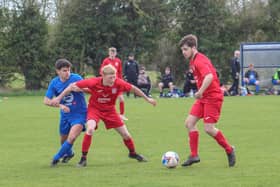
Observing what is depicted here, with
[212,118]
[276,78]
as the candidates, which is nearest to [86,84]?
[212,118]

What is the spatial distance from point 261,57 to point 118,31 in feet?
27.2

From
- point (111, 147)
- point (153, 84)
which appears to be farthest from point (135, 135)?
point (153, 84)

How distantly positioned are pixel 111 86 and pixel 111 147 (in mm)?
2429

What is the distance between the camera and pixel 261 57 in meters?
33.0

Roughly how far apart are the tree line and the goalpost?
12.9ft

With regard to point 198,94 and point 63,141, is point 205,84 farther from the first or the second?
point 63,141

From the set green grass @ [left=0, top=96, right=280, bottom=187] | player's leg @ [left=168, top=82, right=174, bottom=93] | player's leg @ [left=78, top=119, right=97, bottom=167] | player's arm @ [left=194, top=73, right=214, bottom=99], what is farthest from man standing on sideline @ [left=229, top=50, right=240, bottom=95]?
player's arm @ [left=194, top=73, right=214, bottom=99]

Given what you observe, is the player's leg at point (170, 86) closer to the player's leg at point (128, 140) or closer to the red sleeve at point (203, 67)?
the player's leg at point (128, 140)

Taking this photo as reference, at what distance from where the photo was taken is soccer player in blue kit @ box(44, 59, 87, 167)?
959 cm

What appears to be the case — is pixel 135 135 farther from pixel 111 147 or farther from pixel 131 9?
pixel 131 9

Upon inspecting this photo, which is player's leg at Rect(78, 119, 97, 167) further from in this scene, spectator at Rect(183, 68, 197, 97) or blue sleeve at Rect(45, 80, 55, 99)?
spectator at Rect(183, 68, 197, 97)

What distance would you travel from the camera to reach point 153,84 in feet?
122

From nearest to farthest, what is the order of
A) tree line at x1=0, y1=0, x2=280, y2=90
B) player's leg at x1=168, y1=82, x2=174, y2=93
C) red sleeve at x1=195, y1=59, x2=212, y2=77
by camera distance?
red sleeve at x1=195, y1=59, x2=212, y2=77
player's leg at x1=168, y1=82, x2=174, y2=93
tree line at x1=0, y1=0, x2=280, y2=90

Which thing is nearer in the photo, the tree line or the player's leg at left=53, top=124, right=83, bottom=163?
the player's leg at left=53, top=124, right=83, bottom=163
